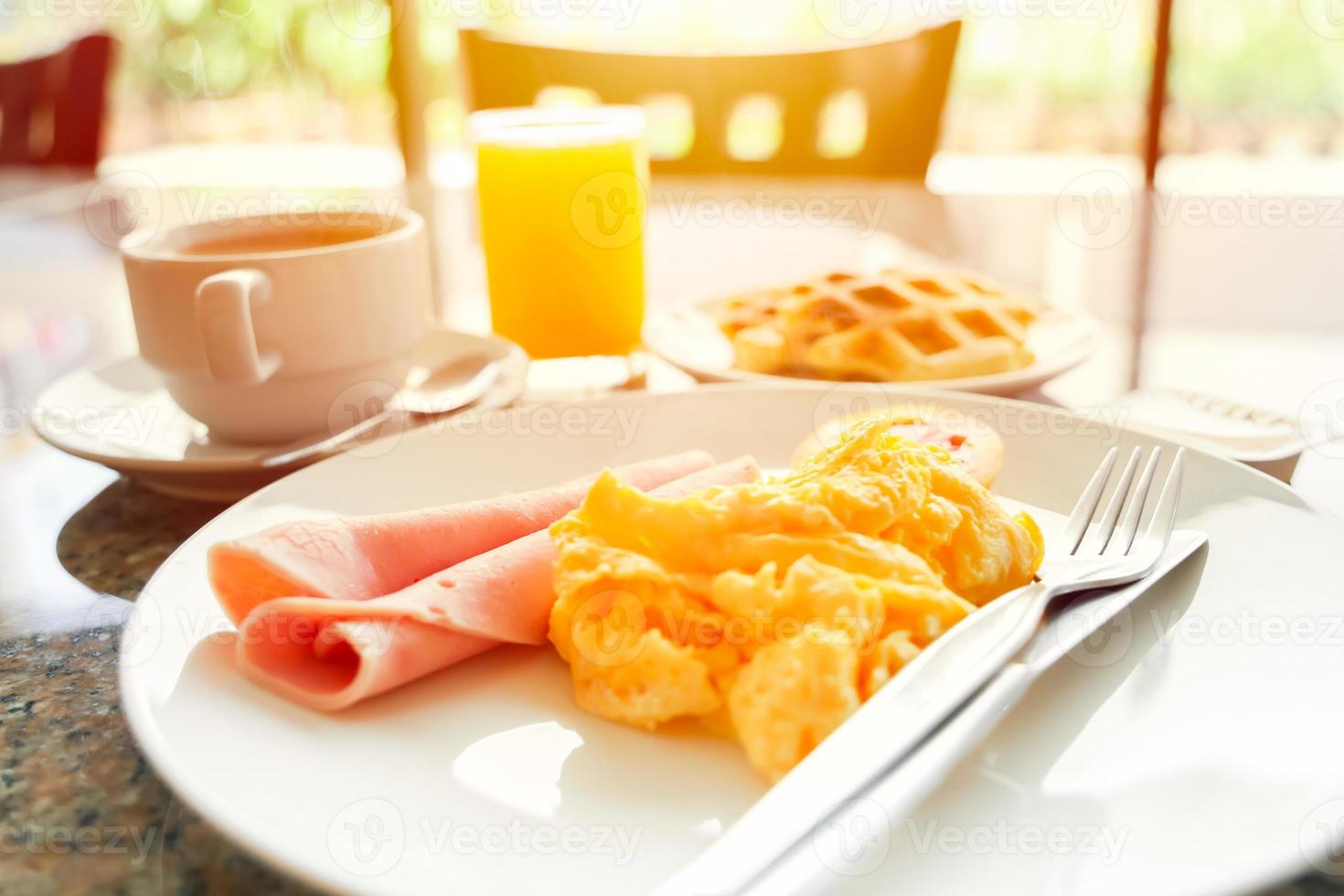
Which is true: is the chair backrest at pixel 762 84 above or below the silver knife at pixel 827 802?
above

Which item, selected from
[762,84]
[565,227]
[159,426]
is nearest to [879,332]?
[565,227]

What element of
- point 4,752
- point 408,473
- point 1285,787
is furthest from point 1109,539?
point 4,752

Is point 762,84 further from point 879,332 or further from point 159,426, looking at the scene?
point 159,426

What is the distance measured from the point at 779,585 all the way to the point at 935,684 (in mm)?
101

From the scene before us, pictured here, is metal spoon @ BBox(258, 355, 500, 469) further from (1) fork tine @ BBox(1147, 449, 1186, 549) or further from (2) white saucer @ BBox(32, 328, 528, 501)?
(1) fork tine @ BBox(1147, 449, 1186, 549)

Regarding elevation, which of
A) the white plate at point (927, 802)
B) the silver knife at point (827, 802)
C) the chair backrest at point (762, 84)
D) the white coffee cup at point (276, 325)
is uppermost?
the chair backrest at point (762, 84)

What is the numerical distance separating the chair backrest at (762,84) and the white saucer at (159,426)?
1.21 meters

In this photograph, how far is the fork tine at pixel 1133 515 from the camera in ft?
1.94

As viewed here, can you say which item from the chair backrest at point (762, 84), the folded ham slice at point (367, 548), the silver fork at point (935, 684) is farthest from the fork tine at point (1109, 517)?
the chair backrest at point (762, 84)

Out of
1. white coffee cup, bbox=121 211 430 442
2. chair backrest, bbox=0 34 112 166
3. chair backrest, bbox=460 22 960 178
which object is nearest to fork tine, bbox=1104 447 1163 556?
white coffee cup, bbox=121 211 430 442

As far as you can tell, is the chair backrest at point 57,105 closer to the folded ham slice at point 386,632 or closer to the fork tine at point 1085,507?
the folded ham slice at point 386,632

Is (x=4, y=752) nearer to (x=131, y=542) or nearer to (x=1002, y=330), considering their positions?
(x=131, y=542)

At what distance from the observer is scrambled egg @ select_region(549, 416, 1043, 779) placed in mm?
472

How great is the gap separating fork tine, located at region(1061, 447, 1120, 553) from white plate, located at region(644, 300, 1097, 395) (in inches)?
8.1
